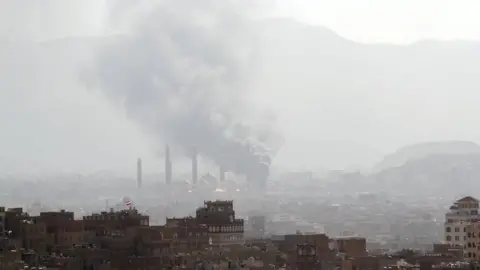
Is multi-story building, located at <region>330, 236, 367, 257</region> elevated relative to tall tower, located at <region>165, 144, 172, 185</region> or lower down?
lower down

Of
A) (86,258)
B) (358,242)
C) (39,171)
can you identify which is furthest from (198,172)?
(86,258)

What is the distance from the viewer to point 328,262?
165 ft

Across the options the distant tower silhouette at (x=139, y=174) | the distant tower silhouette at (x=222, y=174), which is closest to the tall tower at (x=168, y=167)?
the distant tower silhouette at (x=139, y=174)

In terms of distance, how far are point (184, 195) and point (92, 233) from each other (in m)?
86.9

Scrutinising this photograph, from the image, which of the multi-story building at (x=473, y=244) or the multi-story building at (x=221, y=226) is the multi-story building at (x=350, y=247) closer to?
the multi-story building at (x=221, y=226)

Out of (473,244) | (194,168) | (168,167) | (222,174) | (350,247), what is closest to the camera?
(473,244)

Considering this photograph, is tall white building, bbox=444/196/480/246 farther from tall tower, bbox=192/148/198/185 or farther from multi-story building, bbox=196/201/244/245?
tall tower, bbox=192/148/198/185

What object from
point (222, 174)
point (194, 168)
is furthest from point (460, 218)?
point (194, 168)

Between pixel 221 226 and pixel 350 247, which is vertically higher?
pixel 221 226

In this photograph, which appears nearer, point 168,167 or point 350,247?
point 350,247

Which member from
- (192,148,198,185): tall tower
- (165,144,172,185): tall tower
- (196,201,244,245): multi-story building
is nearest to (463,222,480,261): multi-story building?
(196,201,244,245): multi-story building

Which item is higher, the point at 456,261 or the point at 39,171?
the point at 39,171

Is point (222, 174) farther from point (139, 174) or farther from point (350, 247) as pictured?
point (350, 247)

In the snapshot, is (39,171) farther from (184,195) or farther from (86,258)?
(86,258)
